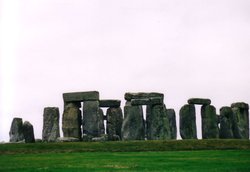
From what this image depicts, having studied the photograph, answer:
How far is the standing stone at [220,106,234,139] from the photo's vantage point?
37969 millimetres

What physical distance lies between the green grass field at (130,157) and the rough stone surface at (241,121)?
7866mm

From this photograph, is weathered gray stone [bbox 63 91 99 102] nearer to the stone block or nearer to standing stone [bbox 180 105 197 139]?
the stone block

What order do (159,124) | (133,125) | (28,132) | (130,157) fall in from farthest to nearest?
(28,132) < (133,125) < (159,124) < (130,157)

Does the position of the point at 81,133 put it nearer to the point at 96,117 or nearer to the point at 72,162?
the point at 96,117

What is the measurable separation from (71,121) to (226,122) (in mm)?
10749

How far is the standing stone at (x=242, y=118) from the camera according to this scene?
3941cm

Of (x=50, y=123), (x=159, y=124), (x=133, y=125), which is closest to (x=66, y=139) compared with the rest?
(x=50, y=123)

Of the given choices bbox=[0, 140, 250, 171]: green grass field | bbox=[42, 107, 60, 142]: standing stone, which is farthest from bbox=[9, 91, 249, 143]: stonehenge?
bbox=[0, 140, 250, 171]: green grass field

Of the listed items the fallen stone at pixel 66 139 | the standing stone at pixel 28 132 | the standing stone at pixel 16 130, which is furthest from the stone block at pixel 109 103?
the standing stone at pixel 16 130

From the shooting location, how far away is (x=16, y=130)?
119 feet

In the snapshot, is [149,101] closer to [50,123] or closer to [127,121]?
[127,121]

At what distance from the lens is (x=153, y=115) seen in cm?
3562

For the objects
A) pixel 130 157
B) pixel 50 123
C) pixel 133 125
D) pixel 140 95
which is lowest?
pixel 130 157

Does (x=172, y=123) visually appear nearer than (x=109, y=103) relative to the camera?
No
